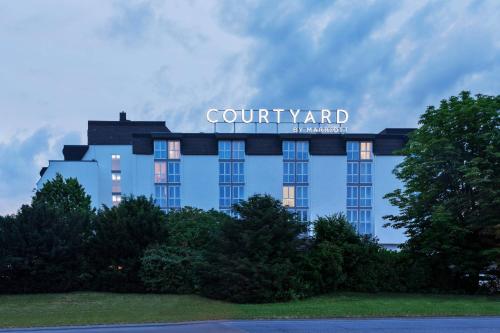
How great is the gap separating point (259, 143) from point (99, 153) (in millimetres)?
29702

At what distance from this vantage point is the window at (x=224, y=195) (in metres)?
98.3

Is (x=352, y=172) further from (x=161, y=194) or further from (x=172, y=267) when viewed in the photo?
(x=172, y=267)

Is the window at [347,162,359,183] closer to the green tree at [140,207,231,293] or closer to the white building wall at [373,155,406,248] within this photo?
the white building wall at [373,155,406,248]

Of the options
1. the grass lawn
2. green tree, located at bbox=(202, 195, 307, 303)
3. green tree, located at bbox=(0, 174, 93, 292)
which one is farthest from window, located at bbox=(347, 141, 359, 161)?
green tree, located at bbox=(0, 174, 93, 292)

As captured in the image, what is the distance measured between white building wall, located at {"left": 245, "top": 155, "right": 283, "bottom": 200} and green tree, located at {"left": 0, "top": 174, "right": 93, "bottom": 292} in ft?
204

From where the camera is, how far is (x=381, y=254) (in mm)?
36750

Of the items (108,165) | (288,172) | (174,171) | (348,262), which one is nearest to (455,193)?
(348,262)

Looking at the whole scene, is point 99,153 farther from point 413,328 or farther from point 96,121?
point 413,328

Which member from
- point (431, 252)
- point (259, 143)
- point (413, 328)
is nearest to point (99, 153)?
point (259, 143)

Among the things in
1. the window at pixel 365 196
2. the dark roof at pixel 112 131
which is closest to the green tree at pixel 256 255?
the window at pixel 365 196

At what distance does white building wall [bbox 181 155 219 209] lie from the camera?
98125 mm

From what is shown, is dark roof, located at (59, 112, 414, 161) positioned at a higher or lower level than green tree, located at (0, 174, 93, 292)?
higher

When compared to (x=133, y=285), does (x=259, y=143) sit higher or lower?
higher

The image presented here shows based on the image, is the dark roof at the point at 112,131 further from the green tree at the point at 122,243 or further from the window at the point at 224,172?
the green tree at the point at 122,243
